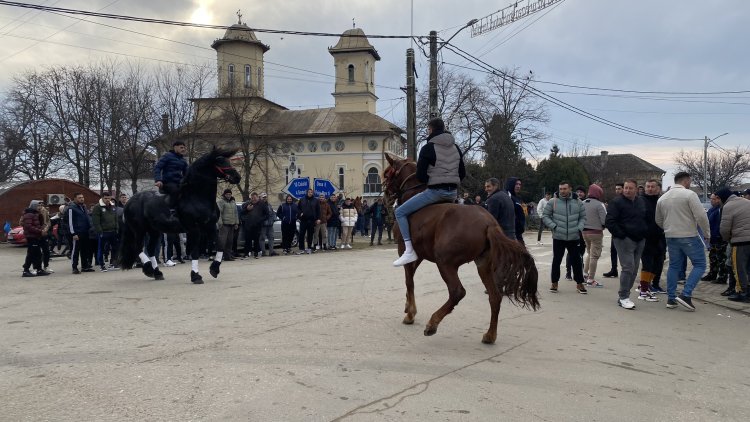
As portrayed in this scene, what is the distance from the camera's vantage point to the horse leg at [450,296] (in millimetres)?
5754

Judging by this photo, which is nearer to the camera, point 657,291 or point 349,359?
point 349,359

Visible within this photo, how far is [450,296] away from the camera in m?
5.89

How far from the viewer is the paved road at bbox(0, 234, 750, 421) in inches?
155

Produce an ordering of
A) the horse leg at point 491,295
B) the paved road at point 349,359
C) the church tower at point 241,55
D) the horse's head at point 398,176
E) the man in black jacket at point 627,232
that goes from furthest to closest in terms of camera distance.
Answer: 1. the church tower at point 241,55
2. the man in black jacket at point 627,232
3. the horse's head at point 398,176
4. the horse leg at point 491,295
5. the paved road at point 349,359

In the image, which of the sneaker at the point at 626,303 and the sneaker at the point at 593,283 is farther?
the sneaker at the point at 593,283

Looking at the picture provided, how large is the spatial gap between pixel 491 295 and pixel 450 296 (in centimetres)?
45

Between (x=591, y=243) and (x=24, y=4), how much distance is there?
14.8 meters

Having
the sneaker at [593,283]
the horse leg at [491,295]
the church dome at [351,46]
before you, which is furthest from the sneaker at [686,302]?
the church dome at [351,46]

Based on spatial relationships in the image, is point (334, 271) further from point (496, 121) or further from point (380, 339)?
point (496, 121)

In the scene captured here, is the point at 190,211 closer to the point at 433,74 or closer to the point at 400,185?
the point at 400,185

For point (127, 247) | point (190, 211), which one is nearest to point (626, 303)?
point (190, 211)

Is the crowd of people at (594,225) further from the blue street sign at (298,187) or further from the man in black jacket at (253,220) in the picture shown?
the blue street sign at (298,187)

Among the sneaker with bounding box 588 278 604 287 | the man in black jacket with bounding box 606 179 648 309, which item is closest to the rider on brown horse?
the man in black jacket with bounding box 606 179 648 309

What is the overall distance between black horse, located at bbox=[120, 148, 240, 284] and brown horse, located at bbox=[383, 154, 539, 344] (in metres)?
4.71
